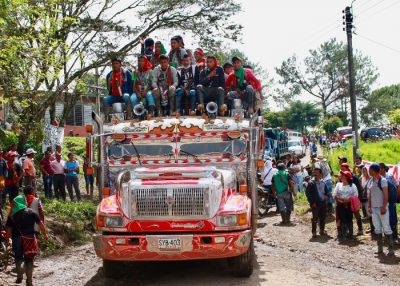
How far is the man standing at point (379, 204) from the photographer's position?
1026 cm

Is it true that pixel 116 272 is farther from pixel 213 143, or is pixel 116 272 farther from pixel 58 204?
pixel 58 204

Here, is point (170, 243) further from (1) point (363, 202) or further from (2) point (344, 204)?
(1) point (363, 202)

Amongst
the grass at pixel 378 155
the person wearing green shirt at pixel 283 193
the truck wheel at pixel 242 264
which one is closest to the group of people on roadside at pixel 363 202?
the person wearing green shirt at pixel 283 193

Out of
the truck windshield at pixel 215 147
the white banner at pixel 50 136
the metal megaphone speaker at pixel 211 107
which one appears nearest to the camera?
the truck windshield at pixel 215 147

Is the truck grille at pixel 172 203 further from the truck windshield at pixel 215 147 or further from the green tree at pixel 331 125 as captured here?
the green tree at pixel 331 125

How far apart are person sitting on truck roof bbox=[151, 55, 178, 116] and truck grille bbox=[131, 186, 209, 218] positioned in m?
2.58

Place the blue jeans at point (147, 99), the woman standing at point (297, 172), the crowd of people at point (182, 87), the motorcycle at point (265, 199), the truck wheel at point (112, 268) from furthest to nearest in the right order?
the woman standing at point (297, 172) → the motorcycle at point (265, 199) → the crowd of people at point (182, 87) → the blue jeans at point (147, 99) → the truck wheel at point (112, 268)

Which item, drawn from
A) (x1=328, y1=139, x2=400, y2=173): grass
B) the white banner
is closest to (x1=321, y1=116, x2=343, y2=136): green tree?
(x1=328, y1=139, x2=400, y2=173): grass

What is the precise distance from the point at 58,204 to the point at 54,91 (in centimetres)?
725

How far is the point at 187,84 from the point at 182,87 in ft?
0.57

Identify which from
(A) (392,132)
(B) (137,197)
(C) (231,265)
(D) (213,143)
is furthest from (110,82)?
(A) (392,132)

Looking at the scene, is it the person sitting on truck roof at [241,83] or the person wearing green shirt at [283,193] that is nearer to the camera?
the person sitting on truck roof at [241,83]

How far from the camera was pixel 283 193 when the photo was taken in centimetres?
1459

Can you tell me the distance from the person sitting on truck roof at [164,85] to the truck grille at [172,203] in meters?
2.58
